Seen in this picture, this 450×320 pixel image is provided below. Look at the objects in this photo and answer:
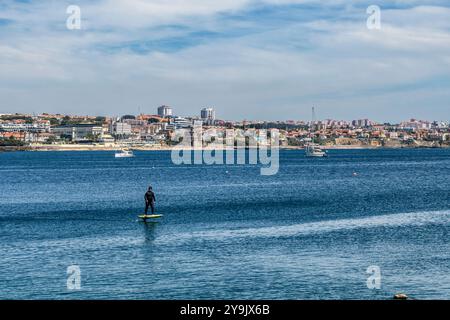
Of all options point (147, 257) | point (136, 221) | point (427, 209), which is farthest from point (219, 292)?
point (427, 209)

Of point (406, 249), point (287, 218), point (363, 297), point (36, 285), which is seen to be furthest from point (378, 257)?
point (287, 218)

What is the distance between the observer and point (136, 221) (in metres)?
38.3

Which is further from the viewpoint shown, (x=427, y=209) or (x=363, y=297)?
(x=427, y=209)

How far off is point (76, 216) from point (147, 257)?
18.6 m
